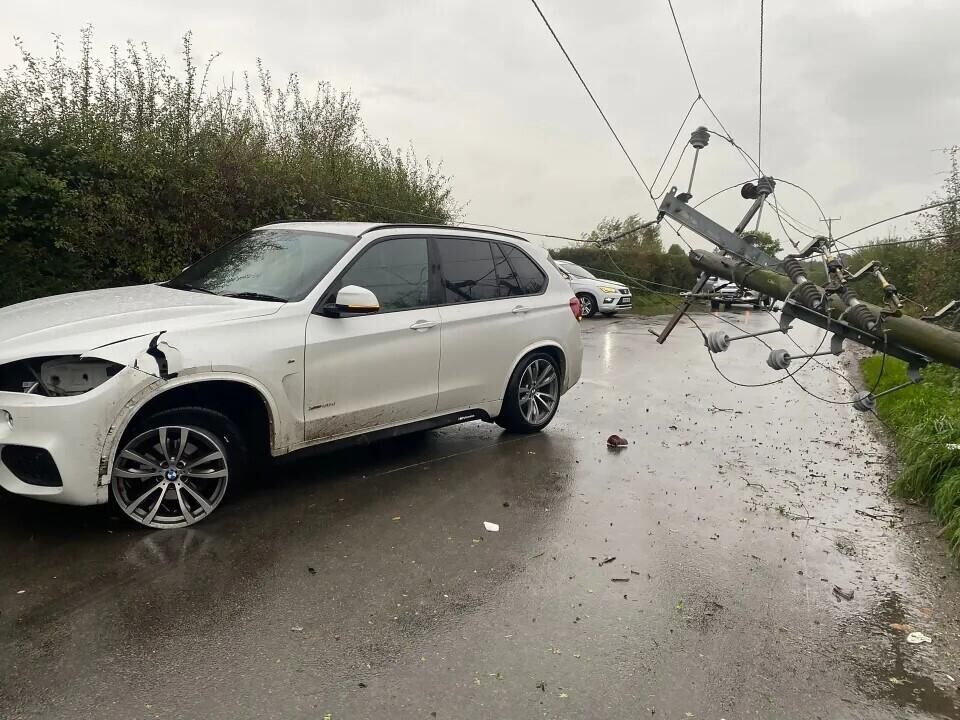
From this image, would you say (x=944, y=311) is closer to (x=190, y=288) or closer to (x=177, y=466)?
(x=177, y=466)

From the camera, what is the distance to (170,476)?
4.50 metres

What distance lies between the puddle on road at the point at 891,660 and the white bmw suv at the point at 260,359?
3.30 m

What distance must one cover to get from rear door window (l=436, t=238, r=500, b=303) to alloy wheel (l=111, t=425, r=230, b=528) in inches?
89.5

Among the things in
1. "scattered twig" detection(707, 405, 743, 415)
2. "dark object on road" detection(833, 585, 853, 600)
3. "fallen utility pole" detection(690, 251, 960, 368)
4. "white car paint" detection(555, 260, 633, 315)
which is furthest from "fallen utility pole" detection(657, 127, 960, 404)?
"white car paint" detection(555, 260, 633, 315)

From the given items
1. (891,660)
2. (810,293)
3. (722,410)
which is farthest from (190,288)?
(722,410)

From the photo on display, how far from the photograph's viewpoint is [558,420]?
800cm

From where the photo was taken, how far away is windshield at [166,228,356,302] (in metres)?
5.21

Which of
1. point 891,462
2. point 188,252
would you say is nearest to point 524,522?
point 891,462

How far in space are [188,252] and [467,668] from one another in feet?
25.5

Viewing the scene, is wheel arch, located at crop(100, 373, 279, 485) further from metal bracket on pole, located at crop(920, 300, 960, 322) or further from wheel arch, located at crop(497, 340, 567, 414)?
metal bracket on pole, located at crop(920, 300, 960, 322)

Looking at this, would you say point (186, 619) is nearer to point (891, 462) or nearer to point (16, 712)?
point (16, 712)

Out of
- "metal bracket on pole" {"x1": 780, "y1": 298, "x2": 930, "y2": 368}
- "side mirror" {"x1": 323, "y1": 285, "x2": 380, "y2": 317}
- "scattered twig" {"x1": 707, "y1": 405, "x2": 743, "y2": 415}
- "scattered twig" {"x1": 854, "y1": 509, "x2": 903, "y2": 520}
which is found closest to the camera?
"metal bracket on pole" {"x1": 780, "y1": 298, "x2": 930, "y2": 368}

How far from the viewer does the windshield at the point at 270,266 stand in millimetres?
5207

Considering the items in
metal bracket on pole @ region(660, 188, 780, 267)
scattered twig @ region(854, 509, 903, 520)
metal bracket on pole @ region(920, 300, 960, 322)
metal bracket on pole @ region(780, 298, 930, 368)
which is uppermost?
metal bracket on pole @ region(660, 188, 780, 267)
